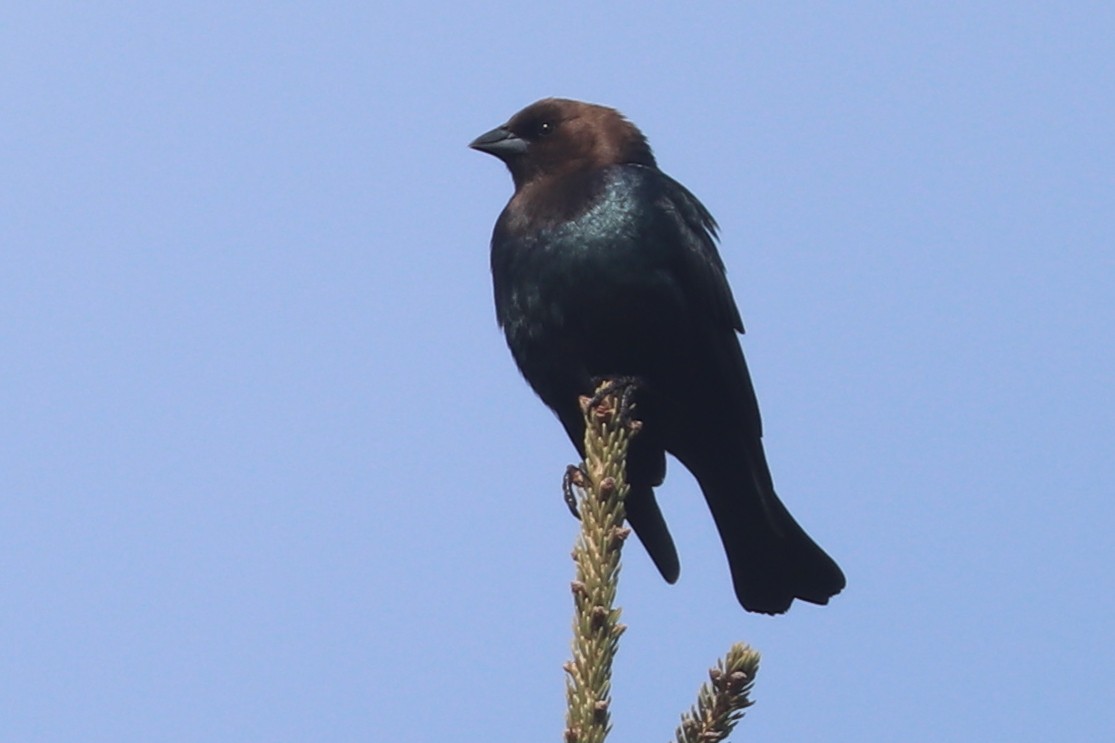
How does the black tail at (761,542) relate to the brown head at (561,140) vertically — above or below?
below

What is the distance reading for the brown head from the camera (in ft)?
16.9

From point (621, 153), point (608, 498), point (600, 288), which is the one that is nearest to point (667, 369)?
point (600, 288)

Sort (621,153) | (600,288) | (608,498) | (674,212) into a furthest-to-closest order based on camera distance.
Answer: (621,153), (674,212), (600,288), (608,498)

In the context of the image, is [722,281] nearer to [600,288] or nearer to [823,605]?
[600,288]

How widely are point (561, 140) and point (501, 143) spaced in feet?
0.82

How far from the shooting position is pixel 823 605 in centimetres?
466

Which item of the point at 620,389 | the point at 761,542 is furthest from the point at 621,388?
the point at 761,542

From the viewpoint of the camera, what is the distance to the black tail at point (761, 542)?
463 centimetres

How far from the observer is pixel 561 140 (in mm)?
5289

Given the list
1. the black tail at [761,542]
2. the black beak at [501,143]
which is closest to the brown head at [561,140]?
the black beak at [501,143]

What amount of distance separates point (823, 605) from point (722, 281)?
3.56 feet

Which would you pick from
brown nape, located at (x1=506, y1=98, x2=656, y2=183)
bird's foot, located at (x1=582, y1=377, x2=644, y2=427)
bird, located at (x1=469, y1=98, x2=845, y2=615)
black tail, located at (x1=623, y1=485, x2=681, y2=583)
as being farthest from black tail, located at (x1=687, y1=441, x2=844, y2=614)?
brown nape, located at (x1=506, y1=98, x2=656, y2=183)

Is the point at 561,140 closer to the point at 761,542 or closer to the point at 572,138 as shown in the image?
the point at 572,138

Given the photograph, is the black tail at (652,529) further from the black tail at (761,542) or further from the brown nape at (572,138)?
the brown nape at (572,138)
